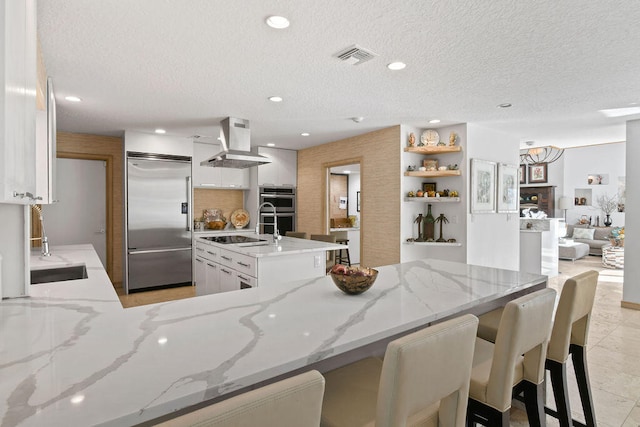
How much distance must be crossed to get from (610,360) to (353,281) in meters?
2.77

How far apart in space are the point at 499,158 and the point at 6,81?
5724 millimetres

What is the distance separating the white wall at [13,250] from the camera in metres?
1.71

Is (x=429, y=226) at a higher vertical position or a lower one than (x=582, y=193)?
lower

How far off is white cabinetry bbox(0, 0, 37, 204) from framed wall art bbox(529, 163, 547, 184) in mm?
12143

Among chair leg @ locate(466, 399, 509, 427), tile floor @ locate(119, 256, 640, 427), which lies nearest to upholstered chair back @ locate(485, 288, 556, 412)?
chair leg @ locate(466, 399, 509, 427)

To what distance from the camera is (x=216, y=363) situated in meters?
1.02

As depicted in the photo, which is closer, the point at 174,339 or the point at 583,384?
the point at 174,339

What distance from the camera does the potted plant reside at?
9.34 metres

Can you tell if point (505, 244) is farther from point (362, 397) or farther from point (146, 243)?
point (146, 243)

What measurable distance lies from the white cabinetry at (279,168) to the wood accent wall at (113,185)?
2.29 metres

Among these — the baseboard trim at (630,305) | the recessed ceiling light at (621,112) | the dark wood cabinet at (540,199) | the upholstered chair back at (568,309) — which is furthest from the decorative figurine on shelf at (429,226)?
the dark wood cabinet at (540,199)

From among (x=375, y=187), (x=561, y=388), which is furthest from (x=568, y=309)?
(x=375, y=187)

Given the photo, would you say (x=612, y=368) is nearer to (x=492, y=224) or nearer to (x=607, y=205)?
(x=492, y=224)

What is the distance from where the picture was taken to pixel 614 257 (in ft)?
23.6
